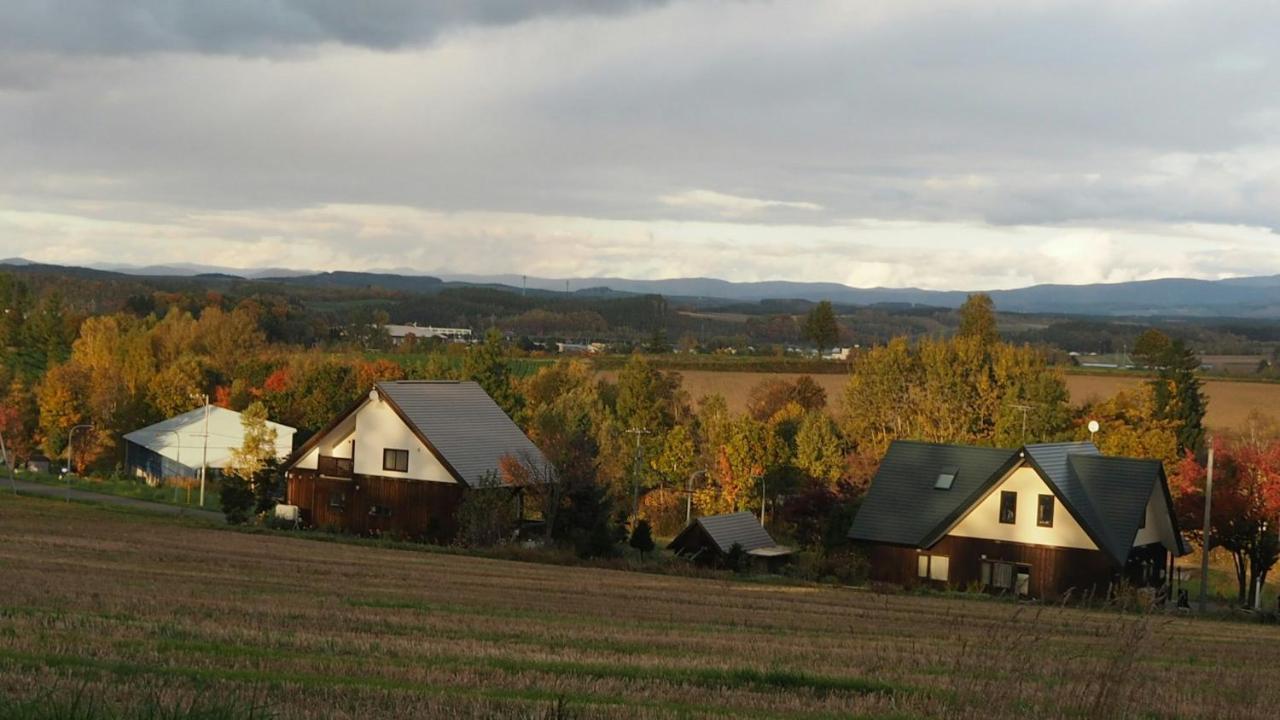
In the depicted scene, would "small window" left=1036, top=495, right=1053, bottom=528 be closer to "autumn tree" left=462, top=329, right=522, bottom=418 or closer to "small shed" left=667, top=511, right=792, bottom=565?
"small shed" left=667, top=511, right=792, bottom=565

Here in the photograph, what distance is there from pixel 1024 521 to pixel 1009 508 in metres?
0.70

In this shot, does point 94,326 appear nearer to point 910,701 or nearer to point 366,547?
point 366,547

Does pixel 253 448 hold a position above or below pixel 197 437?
above

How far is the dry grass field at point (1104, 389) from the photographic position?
99.4 meters

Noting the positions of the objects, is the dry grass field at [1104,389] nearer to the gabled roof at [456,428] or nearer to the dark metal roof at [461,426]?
the dark metal roof at [461,426]

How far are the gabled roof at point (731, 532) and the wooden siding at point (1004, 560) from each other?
196 inches

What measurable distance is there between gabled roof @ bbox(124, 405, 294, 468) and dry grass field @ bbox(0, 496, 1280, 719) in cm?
5459

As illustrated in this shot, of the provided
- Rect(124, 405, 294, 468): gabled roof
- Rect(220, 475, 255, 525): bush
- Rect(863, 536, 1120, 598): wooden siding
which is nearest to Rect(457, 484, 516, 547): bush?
Rect(220, 475, 255, 525): bush

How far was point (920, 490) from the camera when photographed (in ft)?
164

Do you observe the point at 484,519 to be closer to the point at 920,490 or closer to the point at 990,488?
the point at 920,490

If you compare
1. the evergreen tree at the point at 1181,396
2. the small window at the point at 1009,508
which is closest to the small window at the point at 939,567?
the small window at the point at 1009,508

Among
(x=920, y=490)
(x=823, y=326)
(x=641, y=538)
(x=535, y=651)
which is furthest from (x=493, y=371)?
(x=823, y=326)

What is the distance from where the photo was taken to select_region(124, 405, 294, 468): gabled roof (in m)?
83.9

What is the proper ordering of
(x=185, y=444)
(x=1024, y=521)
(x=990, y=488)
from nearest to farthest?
(x=1024, y=521), (x=990, y=488), (x=185, y=444)
